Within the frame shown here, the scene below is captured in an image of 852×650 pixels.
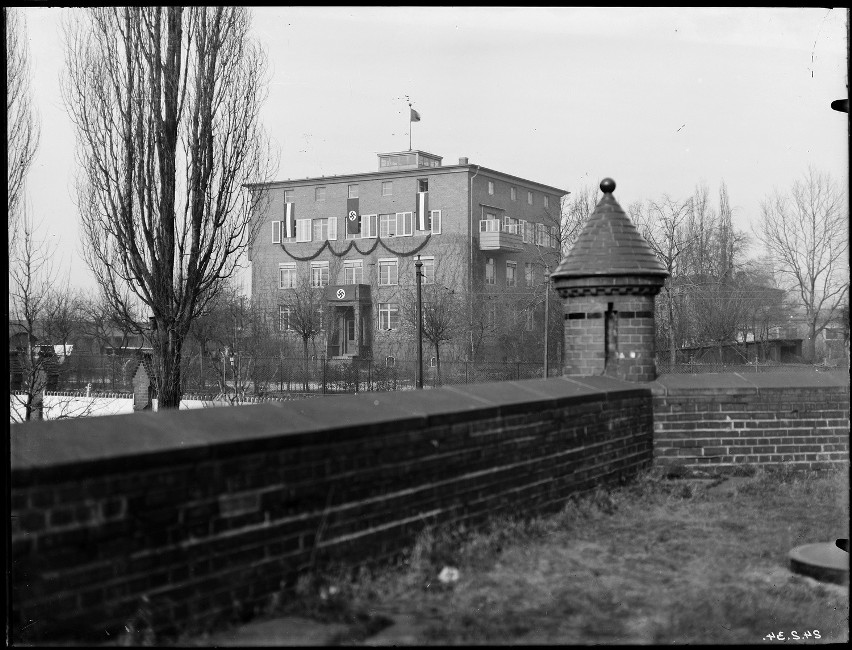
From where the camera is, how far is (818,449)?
10062mm

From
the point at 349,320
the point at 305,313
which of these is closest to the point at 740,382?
the point at 305,313

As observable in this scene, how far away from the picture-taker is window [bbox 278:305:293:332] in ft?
165

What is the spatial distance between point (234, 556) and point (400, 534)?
4.65 ft

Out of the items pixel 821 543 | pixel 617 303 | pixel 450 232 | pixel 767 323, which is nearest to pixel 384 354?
pixel 450 232

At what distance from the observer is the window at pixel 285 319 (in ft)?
165

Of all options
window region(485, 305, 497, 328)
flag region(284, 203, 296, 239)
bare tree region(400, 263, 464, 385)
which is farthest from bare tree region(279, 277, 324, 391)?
window region(485, 305, 497, 328)

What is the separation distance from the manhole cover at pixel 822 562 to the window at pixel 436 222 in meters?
46.5

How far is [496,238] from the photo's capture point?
50.3 metres

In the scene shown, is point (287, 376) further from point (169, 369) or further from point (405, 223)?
point (405, 223)

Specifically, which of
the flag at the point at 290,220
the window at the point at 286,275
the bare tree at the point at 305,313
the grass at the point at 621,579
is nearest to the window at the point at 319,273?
the window at the point at 286,275

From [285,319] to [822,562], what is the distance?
1837 inches

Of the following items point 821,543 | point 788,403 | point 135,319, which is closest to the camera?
point 821,543

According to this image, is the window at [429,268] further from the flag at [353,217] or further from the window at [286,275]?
the window at [286,275]

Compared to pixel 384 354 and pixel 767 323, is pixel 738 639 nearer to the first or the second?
pixel 767 323
